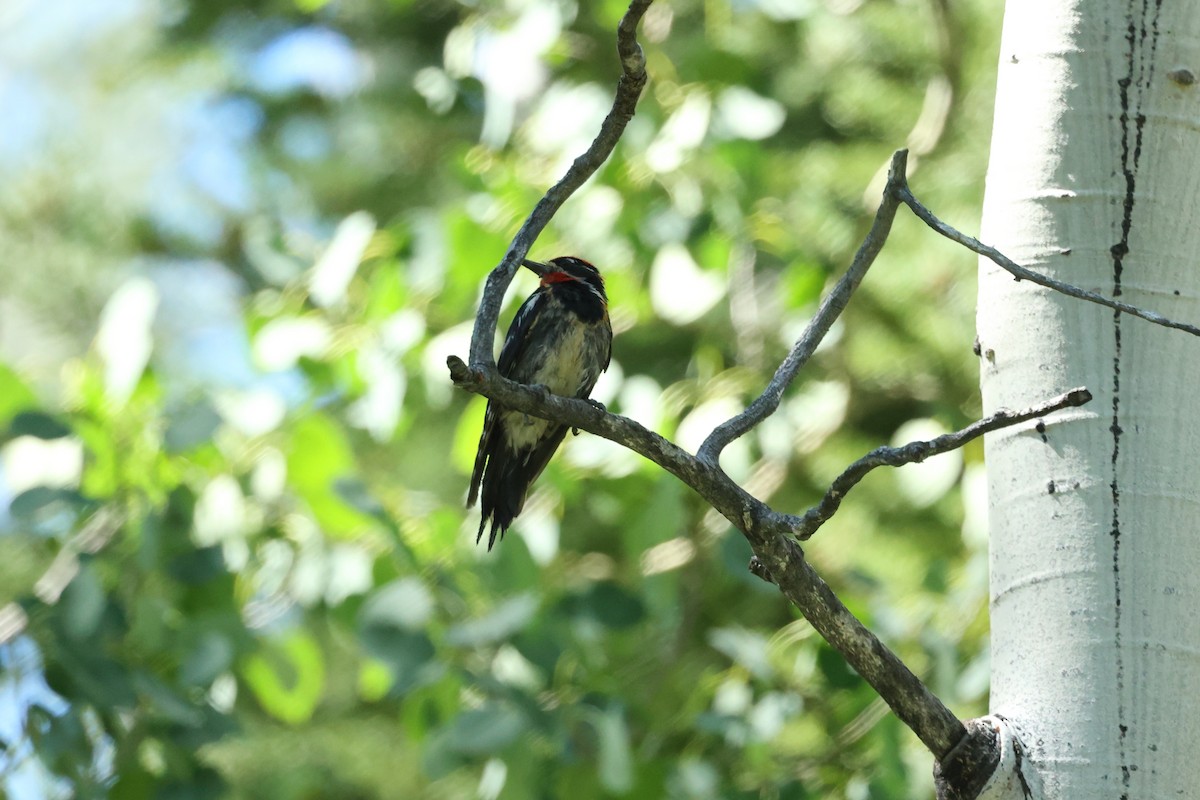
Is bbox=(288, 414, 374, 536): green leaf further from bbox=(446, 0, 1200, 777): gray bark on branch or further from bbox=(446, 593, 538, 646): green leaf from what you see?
bbox=(446, 0, 1200, 777): gray bark on branch

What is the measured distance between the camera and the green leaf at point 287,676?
126 inches

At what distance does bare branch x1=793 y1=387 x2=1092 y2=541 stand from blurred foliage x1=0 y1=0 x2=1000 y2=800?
A: 49.9 inches

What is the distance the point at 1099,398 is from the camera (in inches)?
62.4

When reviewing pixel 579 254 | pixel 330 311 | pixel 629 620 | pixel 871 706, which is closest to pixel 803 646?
pixel 871 706

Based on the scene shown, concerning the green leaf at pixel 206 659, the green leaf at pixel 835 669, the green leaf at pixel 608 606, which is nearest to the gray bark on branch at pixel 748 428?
the green leaf at pixel 835 669

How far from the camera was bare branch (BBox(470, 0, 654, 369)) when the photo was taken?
160cm

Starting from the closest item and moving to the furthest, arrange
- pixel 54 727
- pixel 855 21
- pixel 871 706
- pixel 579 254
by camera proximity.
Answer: pixel 54 727, pixel 871 706, pixel 579 254, pixel 855 21

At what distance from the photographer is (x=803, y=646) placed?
126 inches

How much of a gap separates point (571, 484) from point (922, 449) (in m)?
1.68

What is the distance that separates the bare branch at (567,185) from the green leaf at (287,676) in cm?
181

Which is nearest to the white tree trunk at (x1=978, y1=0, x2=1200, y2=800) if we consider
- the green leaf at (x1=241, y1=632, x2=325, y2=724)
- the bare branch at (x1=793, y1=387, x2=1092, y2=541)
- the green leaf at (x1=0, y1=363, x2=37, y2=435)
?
the bare branch at (x1=793, y1=387, x2=1092, y2=541)

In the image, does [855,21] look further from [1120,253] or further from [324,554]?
[1120,253]

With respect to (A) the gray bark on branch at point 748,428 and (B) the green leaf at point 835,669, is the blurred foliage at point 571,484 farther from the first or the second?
(A) the gray bark on branch at point 748,428

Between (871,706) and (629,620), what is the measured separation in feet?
1.99
